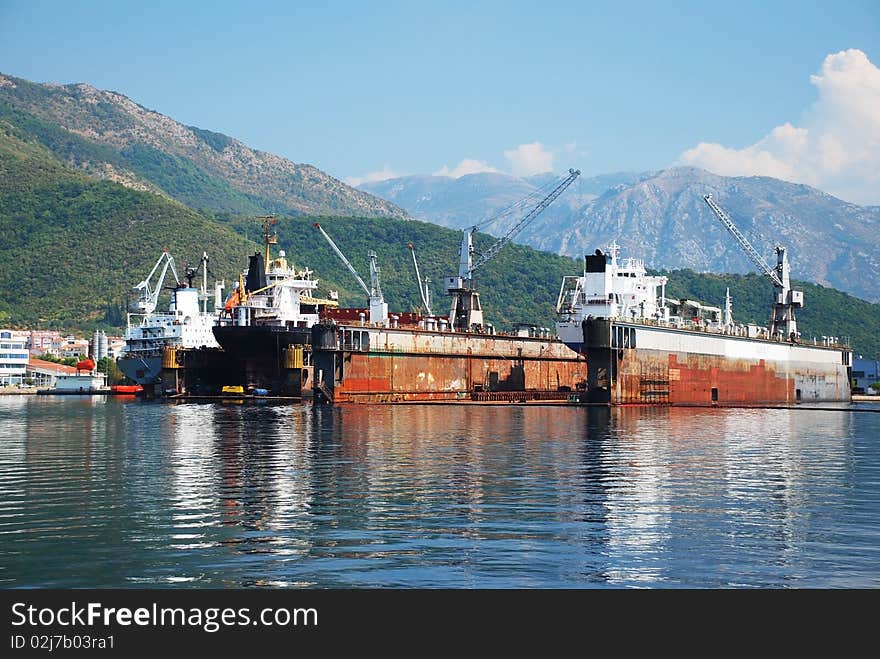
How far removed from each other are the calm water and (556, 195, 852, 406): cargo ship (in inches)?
1204

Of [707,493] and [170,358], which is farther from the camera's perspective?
[170,358]

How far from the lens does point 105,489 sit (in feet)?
133

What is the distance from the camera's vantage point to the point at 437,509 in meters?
35.5

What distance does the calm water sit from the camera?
26688 millimetres

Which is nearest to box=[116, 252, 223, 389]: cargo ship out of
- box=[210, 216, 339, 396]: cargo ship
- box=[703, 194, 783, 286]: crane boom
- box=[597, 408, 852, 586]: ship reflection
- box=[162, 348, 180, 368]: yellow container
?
box=[210, 216, 339, 396]: cargo ship

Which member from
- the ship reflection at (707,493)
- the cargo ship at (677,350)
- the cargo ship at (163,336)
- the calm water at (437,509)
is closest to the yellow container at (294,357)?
the cargo ship at (677,350)

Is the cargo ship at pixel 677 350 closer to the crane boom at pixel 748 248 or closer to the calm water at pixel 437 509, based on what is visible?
the crane boom at pixel 748 248

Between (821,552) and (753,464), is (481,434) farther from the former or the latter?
(821,552)

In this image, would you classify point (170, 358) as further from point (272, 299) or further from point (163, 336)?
point (163, 336)

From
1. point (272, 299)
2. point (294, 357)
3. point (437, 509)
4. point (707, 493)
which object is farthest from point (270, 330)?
point (437, 509)

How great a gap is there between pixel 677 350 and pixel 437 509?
75298 mm

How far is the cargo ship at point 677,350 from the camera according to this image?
9906 centimetres
